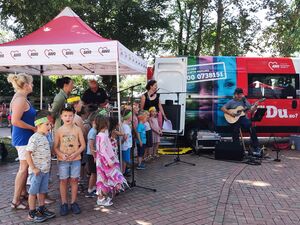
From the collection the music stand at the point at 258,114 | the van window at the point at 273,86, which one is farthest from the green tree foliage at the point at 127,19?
the music stand at the point at 258,114

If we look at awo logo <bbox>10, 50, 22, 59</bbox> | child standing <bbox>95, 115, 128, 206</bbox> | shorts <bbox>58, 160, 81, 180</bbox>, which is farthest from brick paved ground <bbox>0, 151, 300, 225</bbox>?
awo logo <bbox>10, 50, 22, 59</bbox>

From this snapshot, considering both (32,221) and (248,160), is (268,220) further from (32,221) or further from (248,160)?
(248,160)

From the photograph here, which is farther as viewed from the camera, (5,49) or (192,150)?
(192,150)

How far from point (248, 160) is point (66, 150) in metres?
5.30

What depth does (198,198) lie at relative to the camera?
561cm

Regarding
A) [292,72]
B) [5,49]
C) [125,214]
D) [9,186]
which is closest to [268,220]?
[125,214]

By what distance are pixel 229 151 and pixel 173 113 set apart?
167cm

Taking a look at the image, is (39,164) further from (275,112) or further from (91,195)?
(275,112)

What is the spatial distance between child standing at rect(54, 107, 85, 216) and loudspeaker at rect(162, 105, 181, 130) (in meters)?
4.29

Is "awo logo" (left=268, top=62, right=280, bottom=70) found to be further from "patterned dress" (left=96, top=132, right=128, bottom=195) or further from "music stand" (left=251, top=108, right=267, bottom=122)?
"patterned dress" (left=96, top=132, right=128, bottom=195)

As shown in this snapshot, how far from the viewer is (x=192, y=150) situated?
32.8 ft

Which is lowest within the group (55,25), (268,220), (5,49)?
(268,220)

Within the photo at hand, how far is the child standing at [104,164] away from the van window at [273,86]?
6191 mm

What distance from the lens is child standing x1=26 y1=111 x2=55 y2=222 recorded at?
4.48m
